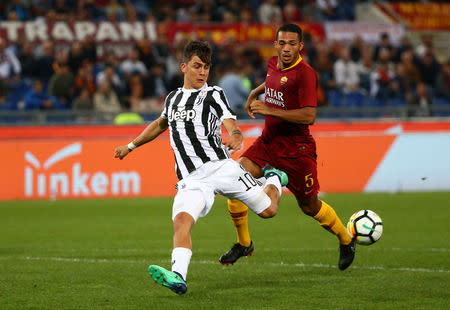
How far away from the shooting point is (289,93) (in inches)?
302

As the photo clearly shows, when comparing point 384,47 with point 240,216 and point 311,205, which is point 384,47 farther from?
point 240,216

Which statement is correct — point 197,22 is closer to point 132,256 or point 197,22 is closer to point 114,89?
point 114,89

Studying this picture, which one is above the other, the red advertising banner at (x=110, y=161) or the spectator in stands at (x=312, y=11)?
the spectator in stands at (x=312, y=11)

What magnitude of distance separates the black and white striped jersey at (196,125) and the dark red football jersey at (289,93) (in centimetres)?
113

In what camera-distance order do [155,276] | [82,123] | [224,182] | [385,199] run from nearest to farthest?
1. [155,276]
2. [224,182]
3. [385,199]
4. [82,123]

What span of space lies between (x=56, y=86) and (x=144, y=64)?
2.95m

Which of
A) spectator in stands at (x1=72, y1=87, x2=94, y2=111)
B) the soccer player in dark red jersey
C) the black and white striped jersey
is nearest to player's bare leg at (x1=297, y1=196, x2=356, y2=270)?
the soccer player in dark red jersey

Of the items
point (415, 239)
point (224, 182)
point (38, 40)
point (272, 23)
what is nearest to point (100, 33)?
point (38, 40)

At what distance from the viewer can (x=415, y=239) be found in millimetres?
9992

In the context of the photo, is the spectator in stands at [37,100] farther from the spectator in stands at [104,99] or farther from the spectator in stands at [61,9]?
the spectator in stands at [61,9]

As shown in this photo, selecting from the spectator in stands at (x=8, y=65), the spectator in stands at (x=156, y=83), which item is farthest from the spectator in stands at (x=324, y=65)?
the spectator in stands at (x=8, y=65)

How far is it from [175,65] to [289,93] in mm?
12831

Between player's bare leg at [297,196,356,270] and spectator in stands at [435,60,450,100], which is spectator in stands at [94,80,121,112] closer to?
spectator in stands at [435,60,450,100]

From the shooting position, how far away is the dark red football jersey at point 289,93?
745 cm
